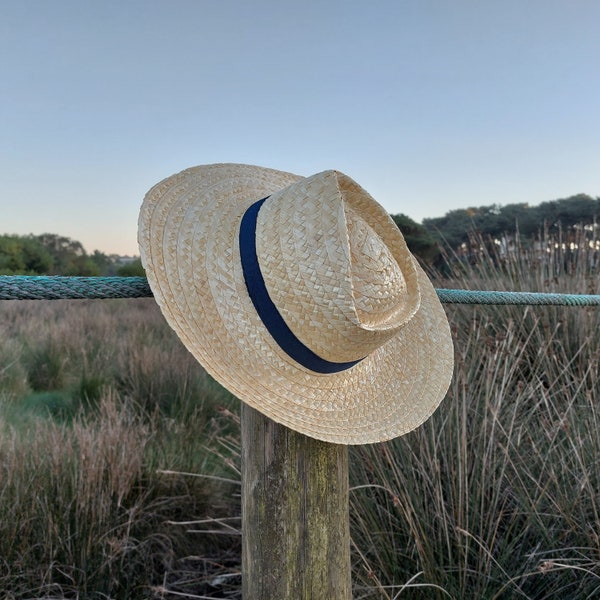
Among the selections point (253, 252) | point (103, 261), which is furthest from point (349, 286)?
point (103, 261)

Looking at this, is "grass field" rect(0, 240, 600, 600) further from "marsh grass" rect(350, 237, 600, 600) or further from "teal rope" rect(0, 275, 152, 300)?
"teal rope" rect(0, 275, 152, 300)

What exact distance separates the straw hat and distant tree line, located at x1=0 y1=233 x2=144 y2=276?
1071cm

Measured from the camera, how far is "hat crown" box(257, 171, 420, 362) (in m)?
0.95

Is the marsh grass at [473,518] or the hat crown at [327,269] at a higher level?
the hat crown at [327,269]

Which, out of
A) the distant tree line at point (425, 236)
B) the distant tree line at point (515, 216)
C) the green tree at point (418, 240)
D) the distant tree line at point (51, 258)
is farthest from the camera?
the distant tree line at point (515, 216)

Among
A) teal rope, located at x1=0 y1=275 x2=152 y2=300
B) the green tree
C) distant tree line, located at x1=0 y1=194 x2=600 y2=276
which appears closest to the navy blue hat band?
teal rope, located at x1=0 y1=275 x2=152 y2=300

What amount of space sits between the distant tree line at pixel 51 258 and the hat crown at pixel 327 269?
425 inches

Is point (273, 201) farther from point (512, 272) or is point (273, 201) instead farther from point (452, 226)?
point (452, 226)

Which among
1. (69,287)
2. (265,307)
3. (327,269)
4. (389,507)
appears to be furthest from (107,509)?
(327,269)

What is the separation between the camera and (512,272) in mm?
4516

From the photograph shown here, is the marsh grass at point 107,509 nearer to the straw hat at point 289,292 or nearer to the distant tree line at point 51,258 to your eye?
the straw hat at point 289,292

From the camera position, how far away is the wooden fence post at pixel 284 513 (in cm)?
102

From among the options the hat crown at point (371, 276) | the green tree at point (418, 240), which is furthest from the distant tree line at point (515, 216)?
the hat crown at point (371, 276)

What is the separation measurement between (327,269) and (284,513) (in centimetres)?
43
